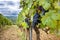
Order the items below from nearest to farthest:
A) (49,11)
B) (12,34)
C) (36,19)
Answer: (49,11)
(36,19)
(12,34)

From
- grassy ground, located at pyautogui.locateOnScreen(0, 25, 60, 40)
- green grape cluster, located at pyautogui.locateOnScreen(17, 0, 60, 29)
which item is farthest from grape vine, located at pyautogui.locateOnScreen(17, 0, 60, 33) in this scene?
grassy ground, located at pyautogui.locateOnScreen(0, 25, 60, 40)

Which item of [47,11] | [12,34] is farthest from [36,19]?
[12,34]

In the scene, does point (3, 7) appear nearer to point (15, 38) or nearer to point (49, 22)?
point (15, 38)

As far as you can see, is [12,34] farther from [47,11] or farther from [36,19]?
[47,11]

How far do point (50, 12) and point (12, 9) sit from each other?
132cm

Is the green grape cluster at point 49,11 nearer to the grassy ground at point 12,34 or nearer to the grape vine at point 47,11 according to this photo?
the grape vine at point 47,11

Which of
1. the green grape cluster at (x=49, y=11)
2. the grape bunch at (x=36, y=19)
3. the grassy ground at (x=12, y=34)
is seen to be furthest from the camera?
the grassy ground at (x=12, y=34)

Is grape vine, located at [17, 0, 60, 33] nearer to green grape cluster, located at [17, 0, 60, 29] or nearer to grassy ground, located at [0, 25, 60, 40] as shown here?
green grape cluster, located at [17, 0, 60, 29]

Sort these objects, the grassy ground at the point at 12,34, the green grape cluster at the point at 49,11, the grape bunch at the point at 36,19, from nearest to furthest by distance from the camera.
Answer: the green grape cluster at the point at 49,11
the grape bunch at the point at 36,19
the grassy ground at the point at 12,34

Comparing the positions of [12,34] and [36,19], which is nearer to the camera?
[36,19]

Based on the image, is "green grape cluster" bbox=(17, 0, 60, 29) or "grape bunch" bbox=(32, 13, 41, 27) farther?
"grape bunch" bbox=(32, 13, 41, 27)

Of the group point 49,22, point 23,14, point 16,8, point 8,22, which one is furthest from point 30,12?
point 8,22

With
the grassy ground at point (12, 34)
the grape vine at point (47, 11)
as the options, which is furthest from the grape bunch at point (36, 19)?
the grassy ground at point (12, 34)

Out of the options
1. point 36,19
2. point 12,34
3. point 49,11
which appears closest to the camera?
point 49,11
